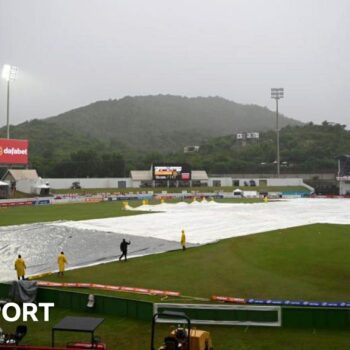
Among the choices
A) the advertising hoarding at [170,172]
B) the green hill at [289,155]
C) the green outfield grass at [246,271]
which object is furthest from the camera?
the green hill at [289,155]

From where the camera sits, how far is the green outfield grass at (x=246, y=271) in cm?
1928

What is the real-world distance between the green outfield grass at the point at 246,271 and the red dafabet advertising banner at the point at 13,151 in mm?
60301

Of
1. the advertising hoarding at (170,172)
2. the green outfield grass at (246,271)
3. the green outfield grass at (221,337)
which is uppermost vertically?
the advertising hoarding at (170,172)

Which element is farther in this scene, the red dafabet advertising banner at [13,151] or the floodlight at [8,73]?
the floodlight at [8,73]

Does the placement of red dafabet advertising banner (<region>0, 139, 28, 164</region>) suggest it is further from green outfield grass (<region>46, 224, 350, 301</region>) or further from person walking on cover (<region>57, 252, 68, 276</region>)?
person walking on cover (<region>57, 252, 68, 276</region>)

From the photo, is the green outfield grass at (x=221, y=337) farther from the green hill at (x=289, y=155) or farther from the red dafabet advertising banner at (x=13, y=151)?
the green hill at (x=289, y=155)

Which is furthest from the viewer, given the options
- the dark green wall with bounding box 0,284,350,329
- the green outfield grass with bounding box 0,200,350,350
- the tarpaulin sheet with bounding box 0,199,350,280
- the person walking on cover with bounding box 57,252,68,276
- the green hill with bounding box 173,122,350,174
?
the green hill with bounding box 173,122,350,174

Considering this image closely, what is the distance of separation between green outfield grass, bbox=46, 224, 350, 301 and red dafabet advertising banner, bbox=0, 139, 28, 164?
198ft

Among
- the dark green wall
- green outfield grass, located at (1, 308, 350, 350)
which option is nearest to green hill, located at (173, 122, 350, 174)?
the dark green wall

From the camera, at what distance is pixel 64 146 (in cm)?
18950

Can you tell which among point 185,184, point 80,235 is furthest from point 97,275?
point 185,184

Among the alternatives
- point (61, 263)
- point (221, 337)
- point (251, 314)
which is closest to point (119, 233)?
point (61, 263)

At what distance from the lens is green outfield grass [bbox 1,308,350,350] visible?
13.4m

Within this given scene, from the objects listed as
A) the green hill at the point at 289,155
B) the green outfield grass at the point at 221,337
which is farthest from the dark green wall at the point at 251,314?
the green hill at the point at 289,155
